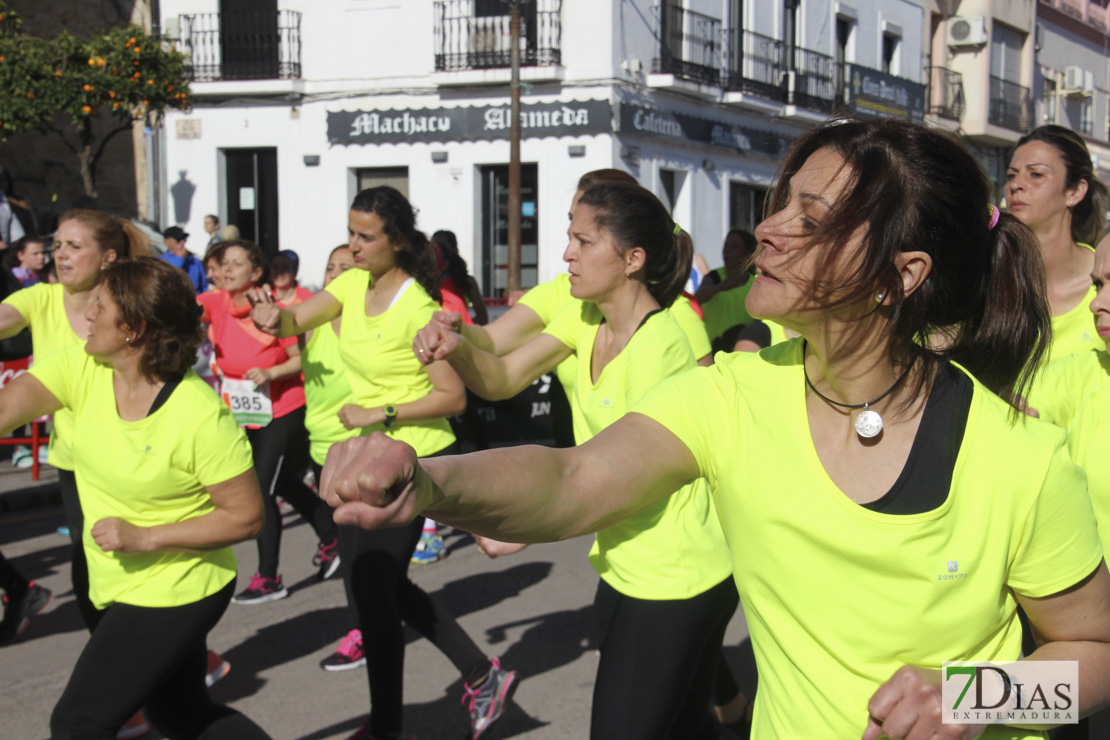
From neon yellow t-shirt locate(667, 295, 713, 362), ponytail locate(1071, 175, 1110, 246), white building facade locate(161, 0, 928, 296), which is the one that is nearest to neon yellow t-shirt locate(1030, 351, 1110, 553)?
neon yellow t-shirt locate(667, 295, 713, 362)

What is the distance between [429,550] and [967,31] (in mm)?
28698

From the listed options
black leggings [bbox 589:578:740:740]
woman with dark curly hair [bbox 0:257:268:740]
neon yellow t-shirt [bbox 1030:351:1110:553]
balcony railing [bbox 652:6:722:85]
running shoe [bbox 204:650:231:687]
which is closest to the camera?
neon yellow t-shirt [bbox 1030:351:1110:553]

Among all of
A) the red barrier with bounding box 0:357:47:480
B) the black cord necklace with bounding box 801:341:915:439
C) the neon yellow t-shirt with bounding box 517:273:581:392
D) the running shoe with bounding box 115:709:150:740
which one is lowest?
the running shoe with bounding box 115:709:150:740

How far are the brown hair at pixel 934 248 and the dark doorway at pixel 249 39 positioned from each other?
71.2 feet

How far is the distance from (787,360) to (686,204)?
67.2 ft

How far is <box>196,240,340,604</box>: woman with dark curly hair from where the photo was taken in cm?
604

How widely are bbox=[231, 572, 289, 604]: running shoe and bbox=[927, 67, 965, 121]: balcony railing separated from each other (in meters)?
28.3

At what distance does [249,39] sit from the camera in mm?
22156

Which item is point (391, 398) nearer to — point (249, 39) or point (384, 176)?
point (384, 176)

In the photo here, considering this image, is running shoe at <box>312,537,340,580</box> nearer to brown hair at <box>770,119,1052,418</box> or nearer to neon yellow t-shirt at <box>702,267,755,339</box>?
neon yellow t-shirt at <box>702,267,755,339</box>

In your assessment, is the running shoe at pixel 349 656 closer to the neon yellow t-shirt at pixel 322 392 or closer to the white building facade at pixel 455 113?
the neon yellow t-shirt at pixel 322 392

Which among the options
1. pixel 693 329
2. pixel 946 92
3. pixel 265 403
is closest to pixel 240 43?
pixel 265 403

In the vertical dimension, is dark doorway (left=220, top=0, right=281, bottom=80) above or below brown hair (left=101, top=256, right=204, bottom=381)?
above

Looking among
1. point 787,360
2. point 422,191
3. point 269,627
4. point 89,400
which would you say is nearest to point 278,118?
Result: point 422,191
